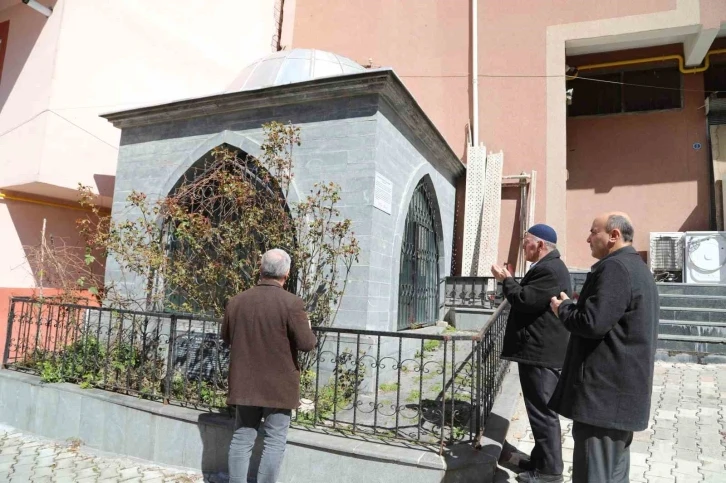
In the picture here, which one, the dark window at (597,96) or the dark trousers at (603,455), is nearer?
the dark trousers at (603,455)

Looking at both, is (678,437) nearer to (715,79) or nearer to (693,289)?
(693,289)

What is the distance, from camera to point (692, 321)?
733cm

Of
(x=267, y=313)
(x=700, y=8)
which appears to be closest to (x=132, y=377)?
(x=267, y=313)

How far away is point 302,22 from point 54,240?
25.1ft

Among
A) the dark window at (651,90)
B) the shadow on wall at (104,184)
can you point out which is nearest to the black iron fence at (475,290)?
the dark window at (651,90)

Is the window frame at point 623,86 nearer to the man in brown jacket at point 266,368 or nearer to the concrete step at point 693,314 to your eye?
the concrete step at point 693,314

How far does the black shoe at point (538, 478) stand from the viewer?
3.19 meters

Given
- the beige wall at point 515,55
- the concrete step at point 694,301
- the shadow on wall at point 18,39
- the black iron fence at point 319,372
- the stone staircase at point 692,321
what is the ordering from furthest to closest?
the beige wall at point 515,55 < the shadow on wall at point 18,39 < the concrete step at point 694,301 < the stone staircase at point 692,321 < the black iron fence at point 319,372

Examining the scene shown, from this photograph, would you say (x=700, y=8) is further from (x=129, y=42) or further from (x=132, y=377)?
(x=132, y=377)

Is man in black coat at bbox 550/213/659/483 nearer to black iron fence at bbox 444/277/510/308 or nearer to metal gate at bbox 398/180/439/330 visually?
metal gate at bbox 398/180/439/330

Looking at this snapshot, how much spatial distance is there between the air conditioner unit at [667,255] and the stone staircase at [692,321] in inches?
72.2

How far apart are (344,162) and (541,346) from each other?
3208 millimetres

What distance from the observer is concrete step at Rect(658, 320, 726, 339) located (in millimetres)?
7004

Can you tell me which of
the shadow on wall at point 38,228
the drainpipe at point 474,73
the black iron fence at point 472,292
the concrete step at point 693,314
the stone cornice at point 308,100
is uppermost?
the drainpipe at point 474,73
